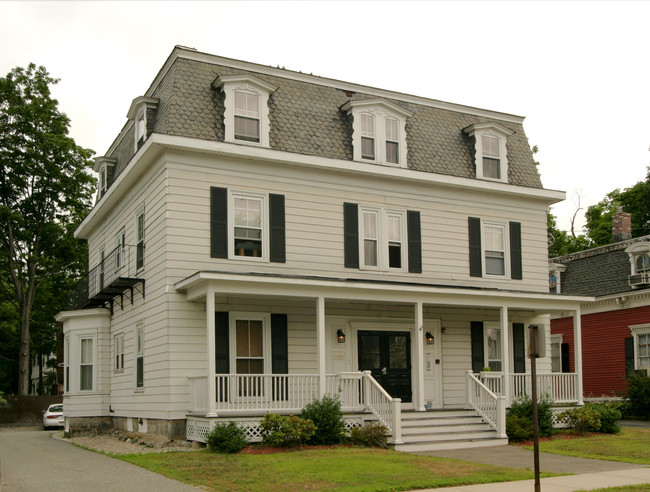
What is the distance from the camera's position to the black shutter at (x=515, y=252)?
911 inches

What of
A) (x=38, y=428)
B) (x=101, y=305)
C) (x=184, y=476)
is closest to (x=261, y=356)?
(x=184, y=476)

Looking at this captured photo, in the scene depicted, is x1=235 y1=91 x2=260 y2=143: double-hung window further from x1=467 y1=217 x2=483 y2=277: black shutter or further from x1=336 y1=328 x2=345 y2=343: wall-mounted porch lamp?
x1=467 y1=217 x2=483 y2=277: black shutter

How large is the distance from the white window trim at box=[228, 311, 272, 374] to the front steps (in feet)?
12.1

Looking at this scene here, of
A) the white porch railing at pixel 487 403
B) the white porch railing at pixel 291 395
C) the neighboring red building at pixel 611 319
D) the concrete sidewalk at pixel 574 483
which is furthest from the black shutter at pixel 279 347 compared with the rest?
the neighboring red building at pixel 611 319

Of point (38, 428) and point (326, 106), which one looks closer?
point (326, 106)

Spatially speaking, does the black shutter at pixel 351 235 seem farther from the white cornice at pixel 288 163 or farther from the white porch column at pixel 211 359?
the white porch column at pixel 211 359

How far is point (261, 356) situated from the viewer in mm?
19078

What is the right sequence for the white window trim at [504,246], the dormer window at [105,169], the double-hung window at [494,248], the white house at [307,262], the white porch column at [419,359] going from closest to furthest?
the white house at [307,262], the white porch column at [419,359], the white window trim at [504,246], the double-hung window at [494,248], the dormer window at [105,169]

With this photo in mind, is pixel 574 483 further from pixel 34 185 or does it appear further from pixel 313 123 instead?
pixel 34 185

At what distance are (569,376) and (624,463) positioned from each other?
6893mm

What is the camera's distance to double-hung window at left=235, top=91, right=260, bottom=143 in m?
19.6

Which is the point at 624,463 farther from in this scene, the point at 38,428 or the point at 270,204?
the point at 38,428

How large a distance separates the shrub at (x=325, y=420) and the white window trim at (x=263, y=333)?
222 centimetres

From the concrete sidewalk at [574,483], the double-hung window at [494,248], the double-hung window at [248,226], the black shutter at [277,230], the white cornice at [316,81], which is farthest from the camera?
the double-hung window at [494,248]
